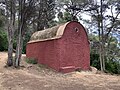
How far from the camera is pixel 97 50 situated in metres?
31.0

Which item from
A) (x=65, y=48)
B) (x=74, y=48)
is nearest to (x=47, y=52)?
(x=65, y=48)

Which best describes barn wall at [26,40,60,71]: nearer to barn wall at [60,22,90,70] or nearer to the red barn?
the red barn

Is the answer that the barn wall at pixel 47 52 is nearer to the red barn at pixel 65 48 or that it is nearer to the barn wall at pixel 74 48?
the red barn at pixel 65 48

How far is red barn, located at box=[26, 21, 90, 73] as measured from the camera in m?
17.7

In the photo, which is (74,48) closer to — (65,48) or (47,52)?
(65,48)

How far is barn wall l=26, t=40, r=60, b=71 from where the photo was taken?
17.8 metres

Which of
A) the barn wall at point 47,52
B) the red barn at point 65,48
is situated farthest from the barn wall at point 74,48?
the barn wall at point 47,52

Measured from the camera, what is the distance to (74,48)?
1888 centimetres

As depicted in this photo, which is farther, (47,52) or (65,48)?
(47,52)

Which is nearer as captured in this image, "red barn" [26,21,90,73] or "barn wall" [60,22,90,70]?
"red barn" [26,21,90,73]

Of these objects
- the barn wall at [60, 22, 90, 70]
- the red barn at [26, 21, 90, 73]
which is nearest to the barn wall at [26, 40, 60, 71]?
the red barn at [26, 21, 90, 73]

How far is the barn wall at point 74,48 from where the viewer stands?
1797 cm

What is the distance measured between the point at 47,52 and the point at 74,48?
2.45m

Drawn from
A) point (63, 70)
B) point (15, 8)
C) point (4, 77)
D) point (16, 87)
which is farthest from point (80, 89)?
point (15, 8)
